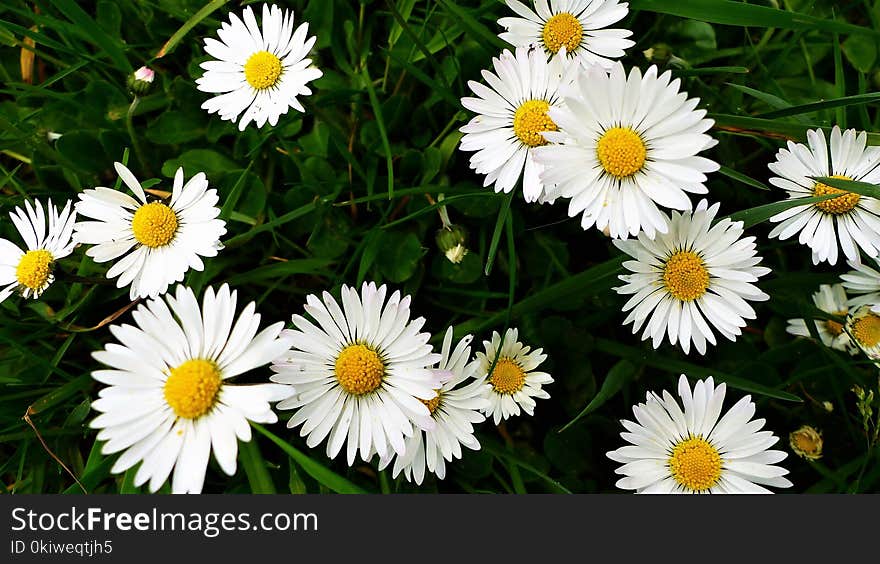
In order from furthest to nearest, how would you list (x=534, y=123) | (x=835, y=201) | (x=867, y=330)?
(x=867, y=330) → (x=835, y=201) → (x=534, y=123)

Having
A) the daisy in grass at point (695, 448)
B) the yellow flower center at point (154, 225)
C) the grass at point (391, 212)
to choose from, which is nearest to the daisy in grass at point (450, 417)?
the grass at point (391, 212)

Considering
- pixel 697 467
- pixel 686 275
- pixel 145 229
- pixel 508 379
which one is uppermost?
pixel 145 229

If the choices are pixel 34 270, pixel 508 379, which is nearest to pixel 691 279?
pixel 508 379

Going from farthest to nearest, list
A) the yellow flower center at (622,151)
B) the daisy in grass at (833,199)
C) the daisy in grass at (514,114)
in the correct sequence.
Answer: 1. the daisy in grass at (833,199)
2. the daisy in grass at (514,114)
3. the yellow flower center at (622,151)

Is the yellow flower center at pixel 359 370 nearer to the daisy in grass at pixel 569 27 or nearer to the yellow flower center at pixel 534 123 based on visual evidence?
the yellow flower center at pixel 534 123

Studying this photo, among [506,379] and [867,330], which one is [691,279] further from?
[867,330]

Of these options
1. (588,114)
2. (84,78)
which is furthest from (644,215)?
(84,78)
